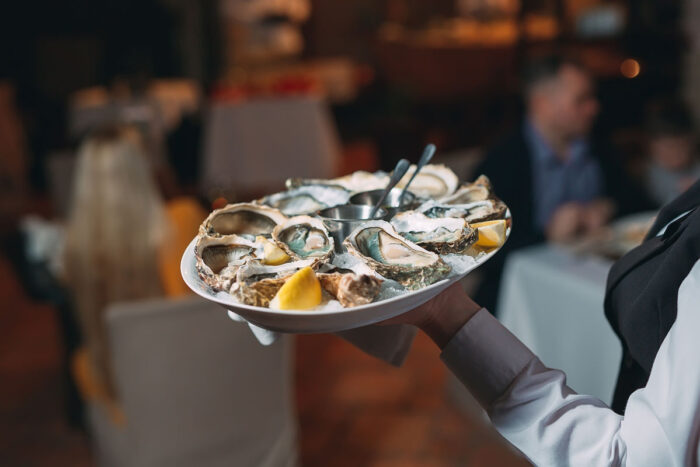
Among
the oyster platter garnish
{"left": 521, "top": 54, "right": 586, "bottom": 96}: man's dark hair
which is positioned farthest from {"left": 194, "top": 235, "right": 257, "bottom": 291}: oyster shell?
{"left": 521, "top": 54, "right": 586, "bottom": 96}: man's dark hair

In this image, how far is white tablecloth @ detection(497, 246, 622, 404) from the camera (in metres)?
1.75

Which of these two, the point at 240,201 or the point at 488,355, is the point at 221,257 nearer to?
the point at 488,355

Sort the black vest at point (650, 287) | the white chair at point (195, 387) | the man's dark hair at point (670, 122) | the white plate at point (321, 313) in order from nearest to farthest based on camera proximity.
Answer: the white plate at point (321, 313) → the black vest at point (650, 287) → the white chair at point (195, 387) → the man's dark hair at point (670, 122)

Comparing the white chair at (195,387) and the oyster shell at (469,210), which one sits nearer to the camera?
the oyster shell at (469,210)

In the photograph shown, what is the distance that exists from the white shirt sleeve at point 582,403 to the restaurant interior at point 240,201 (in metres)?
0.85

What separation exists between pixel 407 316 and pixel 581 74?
1.95 m

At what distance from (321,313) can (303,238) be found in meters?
0.15

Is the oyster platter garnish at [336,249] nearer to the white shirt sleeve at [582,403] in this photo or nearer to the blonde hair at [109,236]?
the white shirt sleeve at [582,403]

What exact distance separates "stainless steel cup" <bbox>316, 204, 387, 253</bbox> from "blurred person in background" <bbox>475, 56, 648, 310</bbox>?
1426 millimetres

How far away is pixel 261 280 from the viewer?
25.0 inches

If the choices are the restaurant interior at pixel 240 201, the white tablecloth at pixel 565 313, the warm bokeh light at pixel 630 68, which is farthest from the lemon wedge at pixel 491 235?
the warm bokeh light at pixel 630 68

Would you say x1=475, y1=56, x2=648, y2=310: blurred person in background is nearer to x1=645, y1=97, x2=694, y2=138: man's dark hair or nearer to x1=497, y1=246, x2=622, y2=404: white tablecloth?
x1=497, y1=246, x2=622, y2=404: white tablecloth

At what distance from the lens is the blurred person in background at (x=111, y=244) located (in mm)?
1844

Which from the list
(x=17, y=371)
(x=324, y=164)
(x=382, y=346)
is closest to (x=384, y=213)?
(x=382, y=346)
